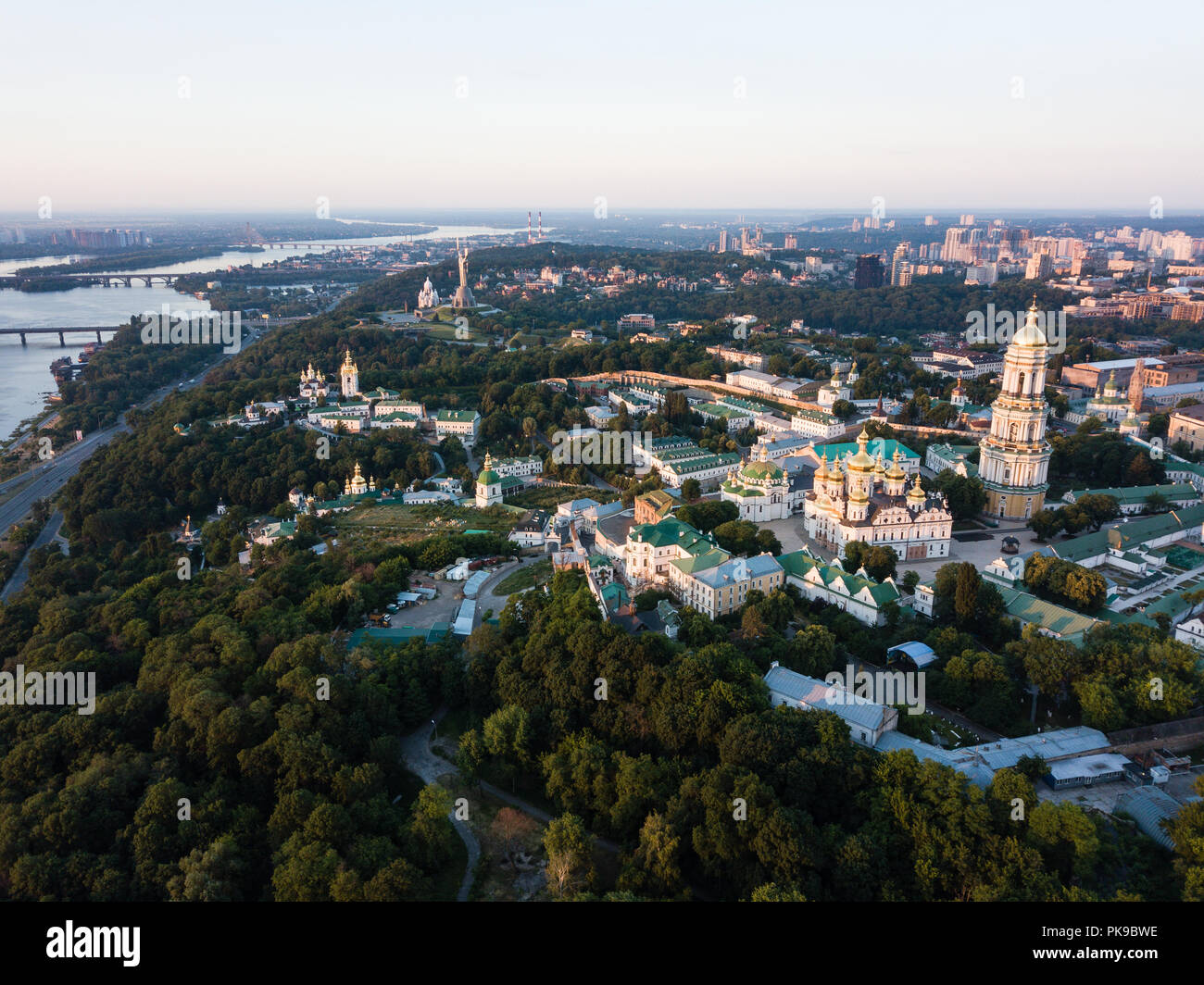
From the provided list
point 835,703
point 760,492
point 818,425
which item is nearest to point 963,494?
point 760,492

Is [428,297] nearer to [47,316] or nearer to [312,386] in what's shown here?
[312,386]

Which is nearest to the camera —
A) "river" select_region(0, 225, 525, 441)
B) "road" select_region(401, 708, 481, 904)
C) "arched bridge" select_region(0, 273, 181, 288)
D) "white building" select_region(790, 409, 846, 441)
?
"road" select_region(401, 708, 481, 904)

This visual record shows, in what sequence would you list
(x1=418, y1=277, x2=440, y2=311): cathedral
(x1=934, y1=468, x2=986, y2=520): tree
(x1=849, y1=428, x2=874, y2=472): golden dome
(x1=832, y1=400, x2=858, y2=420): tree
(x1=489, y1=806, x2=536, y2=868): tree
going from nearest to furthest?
(x1=489, y1=806, x2=536, y2=868): tree < (x1=849, y1=428, x2=874, y2=472): golden dome < (x1=934, y1=468, x2=986, y2=520): tree < (x1=832, y1=400, x2=858, y2=420): tree < (x1=418, y1=277, x2=440, y2=311): cathedral
